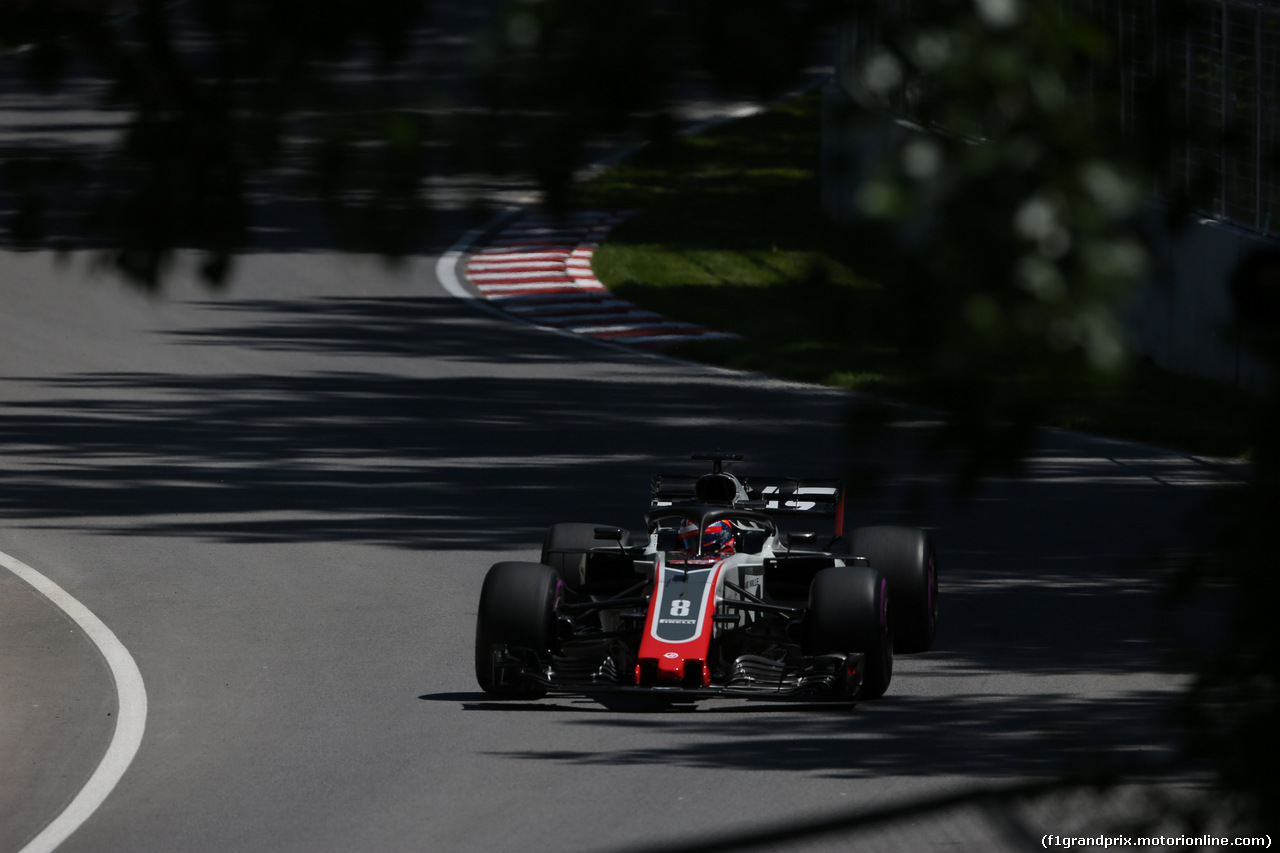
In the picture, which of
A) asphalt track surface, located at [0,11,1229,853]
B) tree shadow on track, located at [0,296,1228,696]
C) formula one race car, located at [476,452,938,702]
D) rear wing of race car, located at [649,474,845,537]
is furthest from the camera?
tree shadow on track, located at [0,296,1228,696]

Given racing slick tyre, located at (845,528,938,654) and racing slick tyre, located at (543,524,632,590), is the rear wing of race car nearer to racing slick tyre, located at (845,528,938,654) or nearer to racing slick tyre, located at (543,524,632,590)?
racing slick tyre, located at (845,528,938,654)

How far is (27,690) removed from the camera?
1016 cm

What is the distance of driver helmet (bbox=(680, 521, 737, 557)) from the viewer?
1040 cm

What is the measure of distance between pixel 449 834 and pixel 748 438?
9.44m

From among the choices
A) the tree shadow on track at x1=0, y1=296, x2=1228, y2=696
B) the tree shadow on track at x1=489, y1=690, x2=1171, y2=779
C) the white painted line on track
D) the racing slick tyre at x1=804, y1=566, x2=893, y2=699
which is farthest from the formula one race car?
the white painted line on track

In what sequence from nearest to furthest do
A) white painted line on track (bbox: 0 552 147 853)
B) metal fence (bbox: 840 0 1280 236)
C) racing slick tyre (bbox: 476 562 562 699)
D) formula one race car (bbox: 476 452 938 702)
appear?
metal fence (bbox: 840 0 1280 236) < white painted line on track (bbox: 0 552 147 853) < formula one race car (bbox: 476 452 938 702) < racing slick tyre (bbox: 476 562 562 699)

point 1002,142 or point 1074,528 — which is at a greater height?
point 1002,142

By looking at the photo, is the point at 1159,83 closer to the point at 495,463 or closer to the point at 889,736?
the point at 889,736

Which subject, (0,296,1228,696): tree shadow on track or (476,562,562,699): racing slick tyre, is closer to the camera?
(476,562,562,699): racing slick tyre

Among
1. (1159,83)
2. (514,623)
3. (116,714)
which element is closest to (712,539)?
(514,623)

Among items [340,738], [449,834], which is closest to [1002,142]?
[449,834]

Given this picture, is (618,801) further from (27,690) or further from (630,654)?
(27,690)

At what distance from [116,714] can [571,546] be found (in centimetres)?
274

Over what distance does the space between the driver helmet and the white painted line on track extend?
10.1 feet
